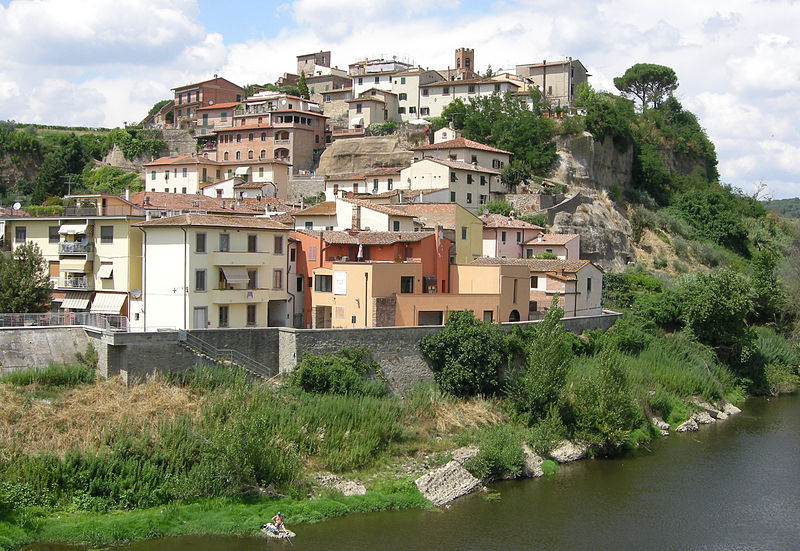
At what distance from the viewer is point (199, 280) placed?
105 ft

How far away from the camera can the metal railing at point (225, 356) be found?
97.2ft

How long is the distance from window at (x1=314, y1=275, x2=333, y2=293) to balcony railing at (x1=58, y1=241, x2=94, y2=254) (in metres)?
9.11

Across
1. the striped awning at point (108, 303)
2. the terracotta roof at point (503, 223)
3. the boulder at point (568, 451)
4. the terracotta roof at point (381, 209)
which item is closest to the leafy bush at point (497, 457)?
the boulder at point (568, 451)

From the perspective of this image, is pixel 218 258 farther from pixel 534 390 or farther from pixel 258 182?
pixel 258 182

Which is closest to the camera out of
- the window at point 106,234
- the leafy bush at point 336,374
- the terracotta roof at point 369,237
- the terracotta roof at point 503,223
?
the leafy bush at point 336,374

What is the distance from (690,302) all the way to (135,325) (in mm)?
26399

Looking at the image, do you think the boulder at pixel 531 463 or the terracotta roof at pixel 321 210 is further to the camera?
the terracotta roof at pixel 321 210

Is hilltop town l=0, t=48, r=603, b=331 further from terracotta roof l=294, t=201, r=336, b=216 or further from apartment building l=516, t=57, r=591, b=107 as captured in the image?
apartment building l=516, t=57, r=591, b=107

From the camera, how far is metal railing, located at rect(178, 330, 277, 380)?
2962 cm

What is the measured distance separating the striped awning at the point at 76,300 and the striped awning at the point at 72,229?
2432mm

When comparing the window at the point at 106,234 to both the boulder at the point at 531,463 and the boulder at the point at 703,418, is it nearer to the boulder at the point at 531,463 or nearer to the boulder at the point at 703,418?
the boulder at the point at 531,463

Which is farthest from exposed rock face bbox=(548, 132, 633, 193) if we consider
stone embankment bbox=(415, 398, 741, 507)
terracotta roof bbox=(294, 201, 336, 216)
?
stone embankment bbox=(415, 398, 741, 507)

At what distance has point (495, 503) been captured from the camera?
2666cm

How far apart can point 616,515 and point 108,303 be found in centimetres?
2061
